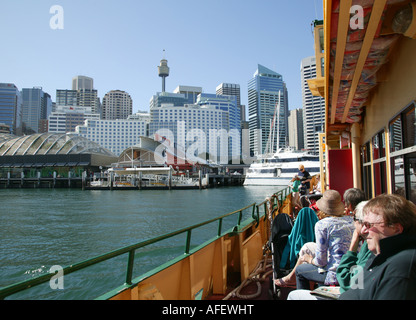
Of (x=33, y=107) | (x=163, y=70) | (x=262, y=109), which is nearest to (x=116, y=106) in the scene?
(x=163, y=70)

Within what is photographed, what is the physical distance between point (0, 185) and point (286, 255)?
8206 centimetres

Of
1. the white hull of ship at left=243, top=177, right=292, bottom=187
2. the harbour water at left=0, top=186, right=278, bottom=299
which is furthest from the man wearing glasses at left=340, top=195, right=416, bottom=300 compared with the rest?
the white hull of ship at left=243, top=177, right=292, bottom=187

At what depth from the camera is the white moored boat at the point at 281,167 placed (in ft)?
183

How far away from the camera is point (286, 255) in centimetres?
354

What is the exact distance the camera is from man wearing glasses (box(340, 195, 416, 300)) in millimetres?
1217

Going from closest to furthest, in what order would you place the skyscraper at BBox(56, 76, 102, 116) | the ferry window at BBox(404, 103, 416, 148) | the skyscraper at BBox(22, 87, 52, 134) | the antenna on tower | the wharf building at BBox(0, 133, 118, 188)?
the ferry window at BBox(404, 103, 416, 148)
the wharf building at BBox(0, 133, 118, 188)
the skyscraper at BBox(22, 87, 52, 134)
the skyscraper at BBox(56, 76, 102, 116)
the antenna on tower

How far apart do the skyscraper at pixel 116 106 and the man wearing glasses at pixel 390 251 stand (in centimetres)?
18662

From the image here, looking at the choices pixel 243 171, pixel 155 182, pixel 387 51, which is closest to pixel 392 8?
pixel 387 51

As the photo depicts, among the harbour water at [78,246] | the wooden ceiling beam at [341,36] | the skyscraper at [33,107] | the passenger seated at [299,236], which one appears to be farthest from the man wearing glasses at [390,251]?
the skyscraper at [33,107]

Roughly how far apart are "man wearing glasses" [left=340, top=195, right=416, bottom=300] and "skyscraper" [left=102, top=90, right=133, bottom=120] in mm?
186618

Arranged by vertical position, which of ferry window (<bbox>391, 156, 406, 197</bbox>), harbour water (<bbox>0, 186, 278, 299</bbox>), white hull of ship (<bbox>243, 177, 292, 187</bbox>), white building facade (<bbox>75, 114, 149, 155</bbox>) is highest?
white building facade (<bbox>75, 114, 149, 155</bbox>)

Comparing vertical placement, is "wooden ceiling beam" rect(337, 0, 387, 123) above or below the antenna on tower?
below

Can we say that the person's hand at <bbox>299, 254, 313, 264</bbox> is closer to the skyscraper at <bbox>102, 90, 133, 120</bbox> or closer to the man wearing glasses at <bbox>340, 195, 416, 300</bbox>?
the man wearing glasses at <bbox>340, 195, 416, 300</bbox>

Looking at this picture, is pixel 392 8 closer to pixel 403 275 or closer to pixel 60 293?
pixel 403 275
